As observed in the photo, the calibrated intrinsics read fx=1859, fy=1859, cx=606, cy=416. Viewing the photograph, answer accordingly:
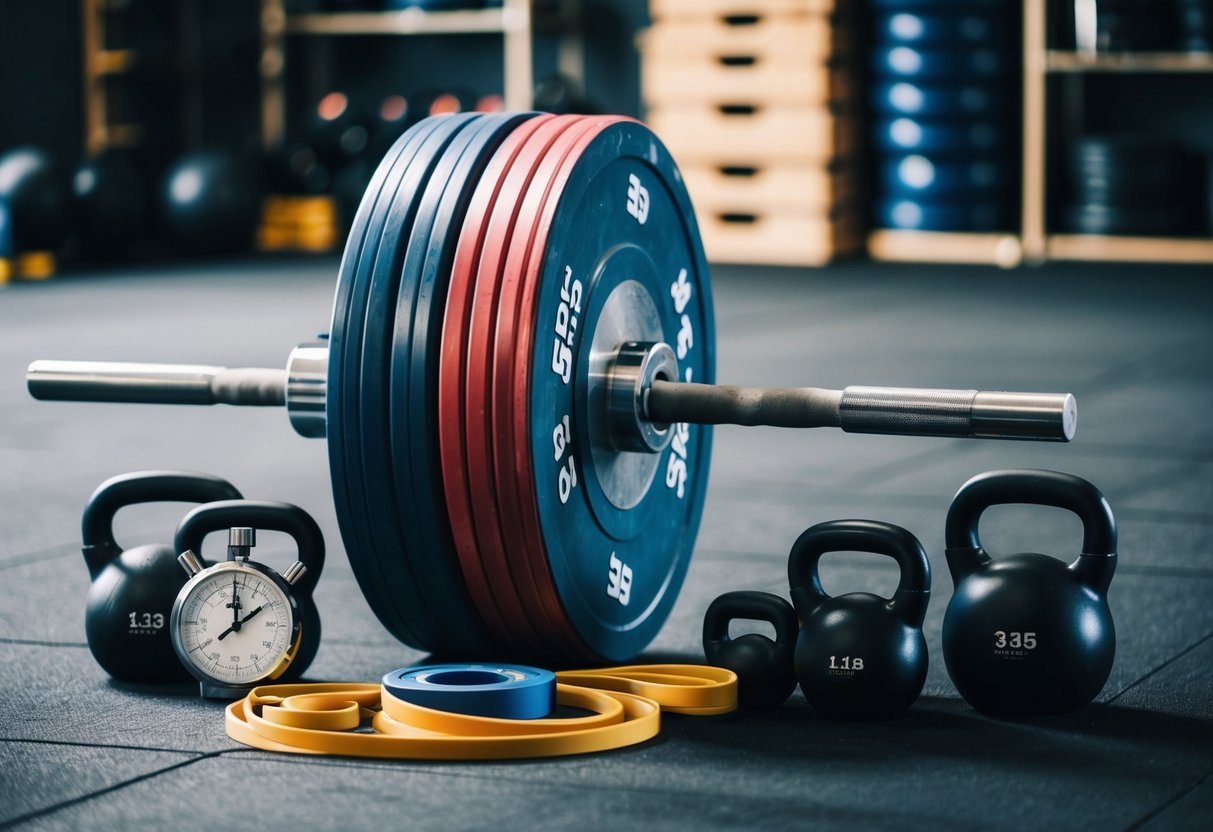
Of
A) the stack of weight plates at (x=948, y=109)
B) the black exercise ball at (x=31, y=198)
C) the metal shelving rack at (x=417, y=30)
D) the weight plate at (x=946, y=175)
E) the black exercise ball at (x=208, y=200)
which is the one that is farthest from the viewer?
the metal shelving rack at (x=417, y=30)

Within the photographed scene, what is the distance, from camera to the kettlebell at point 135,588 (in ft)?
7.48

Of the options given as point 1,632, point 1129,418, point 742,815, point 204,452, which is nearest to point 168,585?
point 1,632

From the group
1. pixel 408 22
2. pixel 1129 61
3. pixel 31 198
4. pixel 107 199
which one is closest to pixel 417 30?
pixel 408 22

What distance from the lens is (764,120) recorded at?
7914 mm

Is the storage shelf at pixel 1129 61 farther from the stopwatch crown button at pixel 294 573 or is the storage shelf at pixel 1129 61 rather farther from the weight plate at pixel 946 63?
the stopwatch crown button at pixel 294 573

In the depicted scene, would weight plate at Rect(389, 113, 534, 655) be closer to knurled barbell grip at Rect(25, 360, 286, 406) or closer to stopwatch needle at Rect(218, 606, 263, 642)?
stopwatch needle at Rect(218, 606, 263, 642)

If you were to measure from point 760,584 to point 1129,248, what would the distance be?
17.6 feet

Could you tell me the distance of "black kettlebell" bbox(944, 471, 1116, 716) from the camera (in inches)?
82.7

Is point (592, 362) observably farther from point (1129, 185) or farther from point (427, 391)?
point (1129, 185)

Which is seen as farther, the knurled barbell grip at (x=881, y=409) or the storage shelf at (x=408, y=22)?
the storage shelf at (x=408, y=22)

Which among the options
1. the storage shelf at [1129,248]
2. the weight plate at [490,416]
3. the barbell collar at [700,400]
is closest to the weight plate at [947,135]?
the storage shelf at [1129,248]

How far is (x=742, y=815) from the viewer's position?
177 cm

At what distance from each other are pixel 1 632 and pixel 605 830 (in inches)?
48.1

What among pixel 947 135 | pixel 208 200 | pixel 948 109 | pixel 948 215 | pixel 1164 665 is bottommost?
pixel 1164 665
